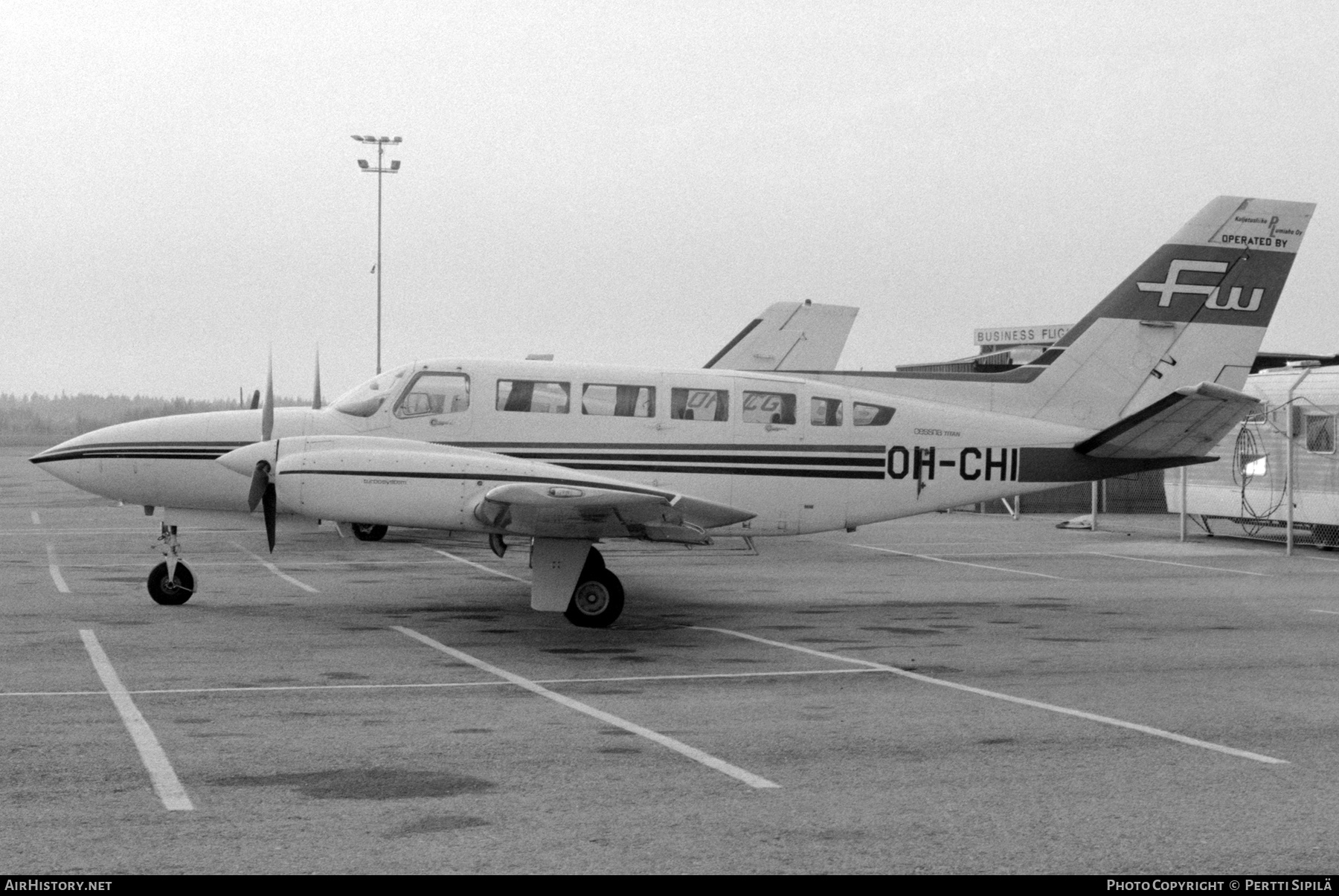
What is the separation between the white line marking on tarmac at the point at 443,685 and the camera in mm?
10297

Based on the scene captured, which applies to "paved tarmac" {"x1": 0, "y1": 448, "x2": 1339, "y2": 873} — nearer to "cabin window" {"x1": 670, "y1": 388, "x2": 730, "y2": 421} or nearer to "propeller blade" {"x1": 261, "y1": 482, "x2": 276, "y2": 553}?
"propeller blade" {"x1": 261, "y1": 482, "x2": 276, "y2": 553}

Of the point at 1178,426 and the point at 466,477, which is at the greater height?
the point at 1178,426

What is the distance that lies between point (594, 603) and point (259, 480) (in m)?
3.74

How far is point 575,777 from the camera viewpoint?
7.93 m

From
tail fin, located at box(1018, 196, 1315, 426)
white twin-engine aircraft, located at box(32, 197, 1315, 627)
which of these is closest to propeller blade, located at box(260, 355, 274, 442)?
white twin-engine aircraft, located at box(32, 197, 1315, 627)

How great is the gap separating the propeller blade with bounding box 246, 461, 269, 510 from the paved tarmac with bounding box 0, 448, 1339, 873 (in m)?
1.40

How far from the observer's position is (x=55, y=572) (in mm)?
19281

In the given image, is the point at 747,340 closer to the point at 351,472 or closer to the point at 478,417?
the point at 478,417

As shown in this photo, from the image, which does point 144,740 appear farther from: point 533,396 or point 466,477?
point 533,396

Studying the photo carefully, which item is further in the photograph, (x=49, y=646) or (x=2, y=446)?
(x=2, y=446)

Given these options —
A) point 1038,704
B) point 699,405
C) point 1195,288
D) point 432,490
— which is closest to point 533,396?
point 699,405

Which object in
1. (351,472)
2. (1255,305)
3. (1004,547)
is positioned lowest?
(1004,547)
